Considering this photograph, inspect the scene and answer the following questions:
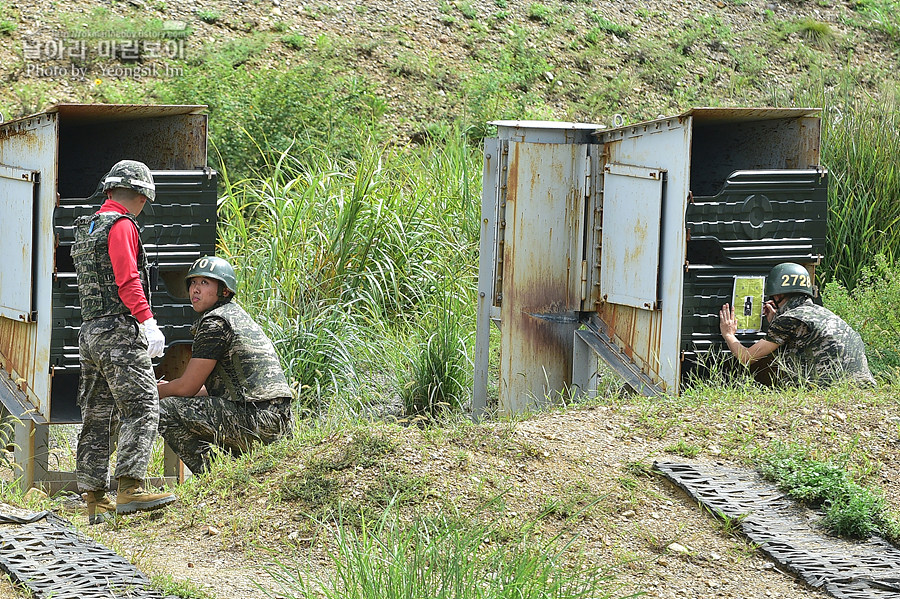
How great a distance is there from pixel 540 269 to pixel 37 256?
110 inches

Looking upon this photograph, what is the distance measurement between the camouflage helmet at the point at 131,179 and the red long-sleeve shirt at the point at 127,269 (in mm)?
172

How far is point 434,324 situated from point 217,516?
336 centimetres

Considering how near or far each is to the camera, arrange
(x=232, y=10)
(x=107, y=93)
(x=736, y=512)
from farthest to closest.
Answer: (x=232, y=10)
(x=107, y=93)
(x=736, y=512)

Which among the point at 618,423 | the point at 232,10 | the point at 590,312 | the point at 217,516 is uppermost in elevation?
the point at 232,10

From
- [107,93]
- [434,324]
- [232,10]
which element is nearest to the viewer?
[434,324]

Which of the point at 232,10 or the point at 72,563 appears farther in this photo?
the point at 232,10

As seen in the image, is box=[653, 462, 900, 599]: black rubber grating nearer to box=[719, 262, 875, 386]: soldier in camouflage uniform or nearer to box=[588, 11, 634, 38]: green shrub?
box=[719, 262, 875, 386]: soldier in camouflage uniform

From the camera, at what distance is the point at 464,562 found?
329 centimetres

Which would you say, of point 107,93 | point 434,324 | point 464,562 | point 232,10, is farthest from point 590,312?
point 232,10

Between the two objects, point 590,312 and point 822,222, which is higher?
point 822,222

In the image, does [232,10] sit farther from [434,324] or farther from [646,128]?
[646,128]

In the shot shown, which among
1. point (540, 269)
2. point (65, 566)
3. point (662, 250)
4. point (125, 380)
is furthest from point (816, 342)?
point (65, 566)

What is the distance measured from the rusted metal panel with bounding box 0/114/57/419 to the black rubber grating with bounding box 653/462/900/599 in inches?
126

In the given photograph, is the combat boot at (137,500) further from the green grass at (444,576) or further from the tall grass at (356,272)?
the tall grass at (356,272)
